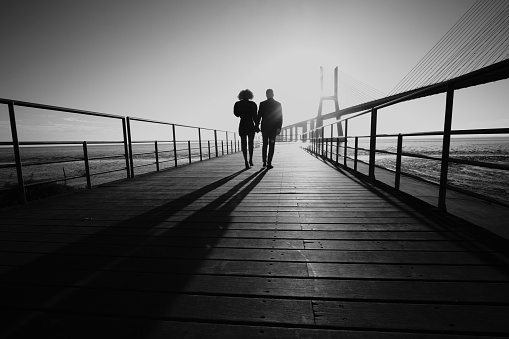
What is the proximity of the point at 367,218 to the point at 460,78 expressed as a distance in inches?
52.0

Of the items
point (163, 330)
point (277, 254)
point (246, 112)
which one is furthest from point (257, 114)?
point (163, 330)

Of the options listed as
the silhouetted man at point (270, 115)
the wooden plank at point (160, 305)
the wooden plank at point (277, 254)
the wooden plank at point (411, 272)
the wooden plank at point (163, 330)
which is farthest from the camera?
the silhouetted man at point (270, 115)

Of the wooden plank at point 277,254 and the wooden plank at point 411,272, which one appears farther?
the wooden plank at point 277,254

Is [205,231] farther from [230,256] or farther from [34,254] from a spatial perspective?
[34,254]

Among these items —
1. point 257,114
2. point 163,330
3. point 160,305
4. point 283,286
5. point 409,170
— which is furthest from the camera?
point 409,170

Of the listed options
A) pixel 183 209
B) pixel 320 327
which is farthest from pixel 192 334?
pixel 183 209

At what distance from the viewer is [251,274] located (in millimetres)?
1315

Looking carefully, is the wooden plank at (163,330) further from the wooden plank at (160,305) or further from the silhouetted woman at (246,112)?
the silhouetted woman at (246,112)

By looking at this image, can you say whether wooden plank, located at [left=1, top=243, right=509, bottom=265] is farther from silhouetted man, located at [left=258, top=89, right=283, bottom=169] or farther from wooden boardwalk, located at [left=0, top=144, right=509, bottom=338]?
silhouetted man, located at [left=258, top=89, right=283, bottom=169]

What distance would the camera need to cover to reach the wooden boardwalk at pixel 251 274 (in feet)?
3.19

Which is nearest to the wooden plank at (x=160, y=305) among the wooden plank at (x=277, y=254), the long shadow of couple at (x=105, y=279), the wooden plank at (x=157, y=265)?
the long shadow of couple at (x=105, y=279)

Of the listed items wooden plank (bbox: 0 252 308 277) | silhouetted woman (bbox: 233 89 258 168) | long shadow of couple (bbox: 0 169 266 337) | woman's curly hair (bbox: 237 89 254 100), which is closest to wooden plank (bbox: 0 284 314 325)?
long shadow of couple (bbox: 0 169 266 337)

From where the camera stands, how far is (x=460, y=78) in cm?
194

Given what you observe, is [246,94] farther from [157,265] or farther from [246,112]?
[157,265]
